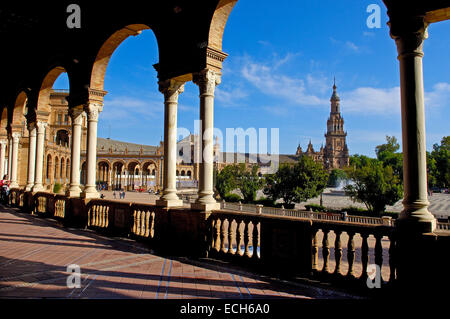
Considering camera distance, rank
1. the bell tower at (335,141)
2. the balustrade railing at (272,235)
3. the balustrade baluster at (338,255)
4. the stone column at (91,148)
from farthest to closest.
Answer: the bell tower at (335,141) < the stone column at (91,148) < the balustrade baluster at (338,255) < the balustrade railing at (272,235)

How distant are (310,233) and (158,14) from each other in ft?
19.8

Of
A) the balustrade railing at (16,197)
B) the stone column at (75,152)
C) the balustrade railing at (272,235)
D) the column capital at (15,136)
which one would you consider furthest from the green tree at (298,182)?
the stone column at (75,152)

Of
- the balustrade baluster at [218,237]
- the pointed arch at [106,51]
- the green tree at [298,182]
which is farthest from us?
the green tree at [298,182]

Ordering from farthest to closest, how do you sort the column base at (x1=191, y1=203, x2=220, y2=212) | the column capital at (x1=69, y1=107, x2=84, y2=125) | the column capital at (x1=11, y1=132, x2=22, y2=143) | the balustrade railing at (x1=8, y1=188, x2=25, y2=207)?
1. the column capital at (x1=11, y1=132, x2=22, y2=143)
2. the balustrade railing at (x1=8, y1=188, x2=25, y2=207)
3. the column capital at (x1=69, y1=107, x2=84, y2=125)
4. the column base at (x1=191, y1=203, x2=220, y2=212)

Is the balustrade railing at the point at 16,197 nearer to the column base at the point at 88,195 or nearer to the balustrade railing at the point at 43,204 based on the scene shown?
the balustrade railing at the point at 43,204

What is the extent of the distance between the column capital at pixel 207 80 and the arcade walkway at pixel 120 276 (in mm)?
3367

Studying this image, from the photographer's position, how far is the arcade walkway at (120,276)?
4.08 meters

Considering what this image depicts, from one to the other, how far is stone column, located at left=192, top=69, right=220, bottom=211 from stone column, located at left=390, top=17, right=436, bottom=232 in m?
3.39

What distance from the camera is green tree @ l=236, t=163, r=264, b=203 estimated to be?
164ft

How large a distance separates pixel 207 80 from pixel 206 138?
3.91ft

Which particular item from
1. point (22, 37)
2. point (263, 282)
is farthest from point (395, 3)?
point (22, 37)

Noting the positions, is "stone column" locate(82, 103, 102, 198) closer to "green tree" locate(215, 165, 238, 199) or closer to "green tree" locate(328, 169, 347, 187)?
"green tree" locate(215, 165, 238, 199)

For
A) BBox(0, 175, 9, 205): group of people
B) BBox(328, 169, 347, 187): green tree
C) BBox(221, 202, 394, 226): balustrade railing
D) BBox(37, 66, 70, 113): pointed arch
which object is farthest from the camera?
BBox(328, 169, 347, 187): green tree

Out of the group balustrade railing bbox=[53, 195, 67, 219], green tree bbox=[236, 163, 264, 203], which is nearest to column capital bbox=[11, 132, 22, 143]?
balustrade railing bbox=[53, 195, 67, 219]
